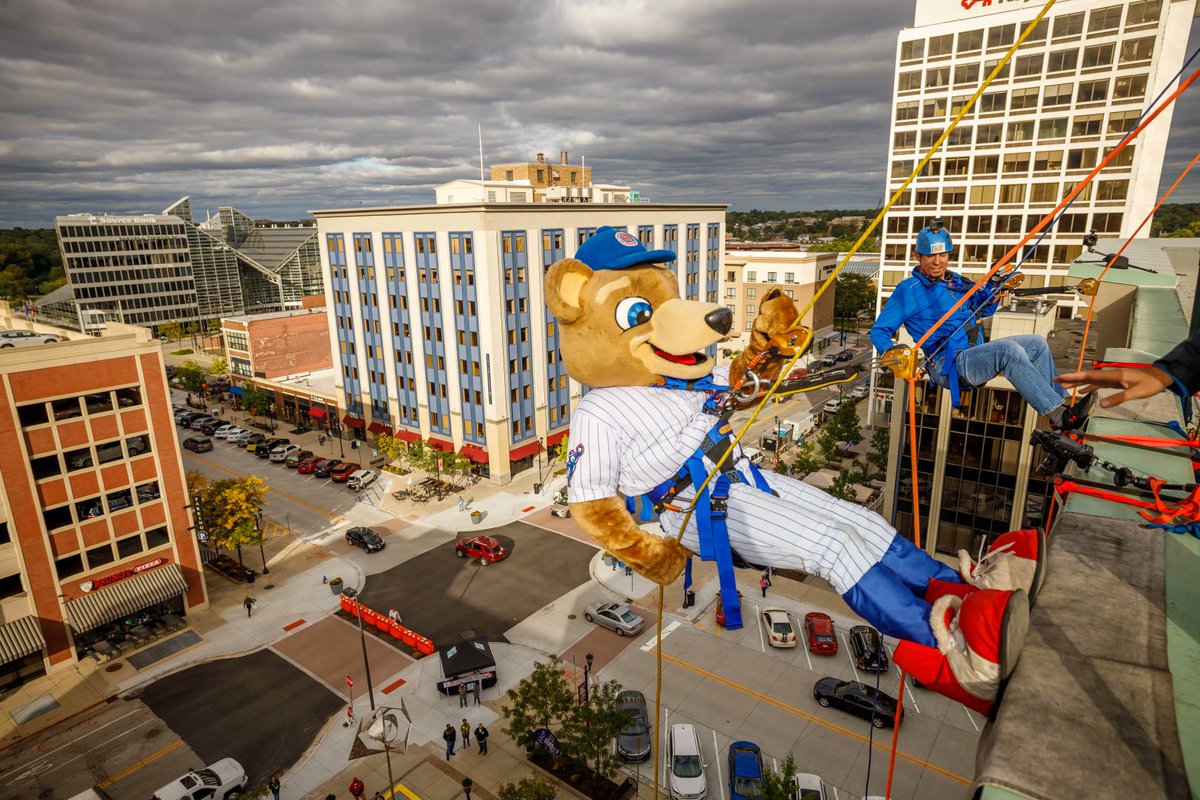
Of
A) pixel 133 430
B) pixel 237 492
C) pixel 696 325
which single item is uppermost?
pixel 696 325

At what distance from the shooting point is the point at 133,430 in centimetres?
2906

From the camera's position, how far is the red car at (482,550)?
36.4m

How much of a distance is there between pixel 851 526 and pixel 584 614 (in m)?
25.5

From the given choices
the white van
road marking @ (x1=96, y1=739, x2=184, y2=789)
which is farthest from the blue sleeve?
road marking @ (x1=96, y1=739, x2=184, y2=789)

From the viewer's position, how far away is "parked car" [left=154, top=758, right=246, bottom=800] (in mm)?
20406

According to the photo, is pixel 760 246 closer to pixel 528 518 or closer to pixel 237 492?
pixel 528 518

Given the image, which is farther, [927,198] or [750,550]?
[927,198]

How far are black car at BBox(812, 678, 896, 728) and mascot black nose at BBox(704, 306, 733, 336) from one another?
2147 centimetres

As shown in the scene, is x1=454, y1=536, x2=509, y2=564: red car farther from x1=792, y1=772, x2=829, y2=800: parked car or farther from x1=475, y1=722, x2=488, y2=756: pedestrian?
x1=792, y1=772, x2=829, y2=800: parked car

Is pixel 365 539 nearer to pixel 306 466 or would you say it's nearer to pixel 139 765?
pixel 306 466

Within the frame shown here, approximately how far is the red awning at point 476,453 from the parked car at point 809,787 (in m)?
31.2

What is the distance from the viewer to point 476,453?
46938mm

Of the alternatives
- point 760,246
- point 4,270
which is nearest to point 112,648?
point 760,246

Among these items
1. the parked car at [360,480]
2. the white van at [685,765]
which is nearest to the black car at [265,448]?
the parked car at [360,480]
